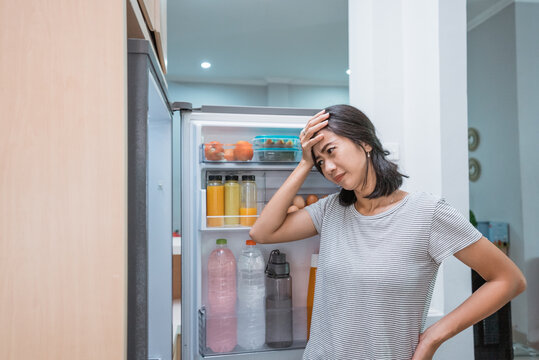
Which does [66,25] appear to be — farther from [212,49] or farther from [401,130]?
[212,49]

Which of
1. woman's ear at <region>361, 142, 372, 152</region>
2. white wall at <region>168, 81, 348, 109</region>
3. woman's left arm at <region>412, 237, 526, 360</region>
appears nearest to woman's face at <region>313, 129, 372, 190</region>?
woman's ear at <region>361, 142, 372, 152</region>

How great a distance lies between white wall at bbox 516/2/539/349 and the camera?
318 centimetres

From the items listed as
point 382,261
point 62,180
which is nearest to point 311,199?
point 382,261

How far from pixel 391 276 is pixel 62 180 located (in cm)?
80

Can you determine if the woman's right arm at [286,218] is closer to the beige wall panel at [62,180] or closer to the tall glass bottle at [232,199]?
the tall glass bottle at [232,199]

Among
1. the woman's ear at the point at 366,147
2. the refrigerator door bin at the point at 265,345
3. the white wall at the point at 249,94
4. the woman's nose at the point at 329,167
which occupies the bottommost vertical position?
the refrigerator door bin at the point at 265,345

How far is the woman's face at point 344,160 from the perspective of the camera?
1.07 m

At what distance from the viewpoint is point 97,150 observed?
0.71m

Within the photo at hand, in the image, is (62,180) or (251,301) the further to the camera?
(251,301)

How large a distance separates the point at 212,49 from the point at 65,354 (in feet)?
14.0

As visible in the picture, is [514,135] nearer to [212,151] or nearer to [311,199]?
[311,199]

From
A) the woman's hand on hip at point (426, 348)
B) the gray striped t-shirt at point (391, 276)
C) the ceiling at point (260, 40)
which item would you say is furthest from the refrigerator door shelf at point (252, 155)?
the ceiling at point (260, 40)

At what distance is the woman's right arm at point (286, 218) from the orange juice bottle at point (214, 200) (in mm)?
300

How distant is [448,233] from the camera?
0.99m
